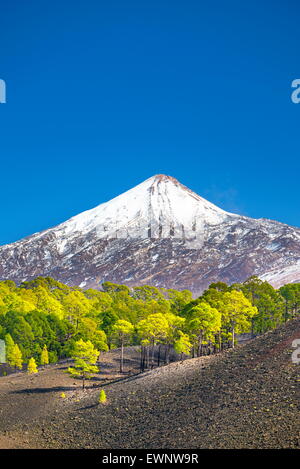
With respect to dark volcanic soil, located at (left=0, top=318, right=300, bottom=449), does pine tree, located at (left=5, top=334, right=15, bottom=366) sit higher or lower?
higher

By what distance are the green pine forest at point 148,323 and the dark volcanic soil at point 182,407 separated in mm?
5358

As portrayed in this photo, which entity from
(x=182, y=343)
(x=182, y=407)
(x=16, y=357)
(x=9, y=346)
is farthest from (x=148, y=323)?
(x=9, y=346)

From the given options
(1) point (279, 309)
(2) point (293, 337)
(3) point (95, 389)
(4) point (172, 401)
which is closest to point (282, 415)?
(4) point (172, 401)

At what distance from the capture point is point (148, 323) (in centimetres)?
5441

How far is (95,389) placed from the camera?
50094 millimetres

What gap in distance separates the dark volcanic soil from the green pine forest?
536cm

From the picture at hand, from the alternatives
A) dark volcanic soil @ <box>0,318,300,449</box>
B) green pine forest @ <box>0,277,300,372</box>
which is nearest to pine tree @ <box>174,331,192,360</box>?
green pine forest @ <box>0,277,300,372</box>

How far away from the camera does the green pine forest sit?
178 ft

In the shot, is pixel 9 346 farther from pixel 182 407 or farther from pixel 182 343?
pixel 182 407

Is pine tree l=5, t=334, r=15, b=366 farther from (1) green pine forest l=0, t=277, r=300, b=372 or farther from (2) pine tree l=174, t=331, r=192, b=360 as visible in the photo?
(2) pine tree l=174, t=331, r=192, b=360

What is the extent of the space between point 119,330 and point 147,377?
12567mm

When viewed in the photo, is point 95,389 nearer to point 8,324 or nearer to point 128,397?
point 128,397

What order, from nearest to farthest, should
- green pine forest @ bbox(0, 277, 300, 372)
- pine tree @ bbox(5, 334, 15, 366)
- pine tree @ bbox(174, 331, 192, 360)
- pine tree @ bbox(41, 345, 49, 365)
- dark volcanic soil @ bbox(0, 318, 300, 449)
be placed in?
dark volcanic soil @ bbox(0, 318, 300, 449)
pine tree @ bbox(174, 331, 192, 360)
green pine forest @ bbox(0, 277, 300, 372)
pine tree @ bbox(5, 334, 15, 366)
pine tree @ bbox(41, 345, 49, 365)

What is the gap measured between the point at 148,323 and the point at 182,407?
56.3 feet
